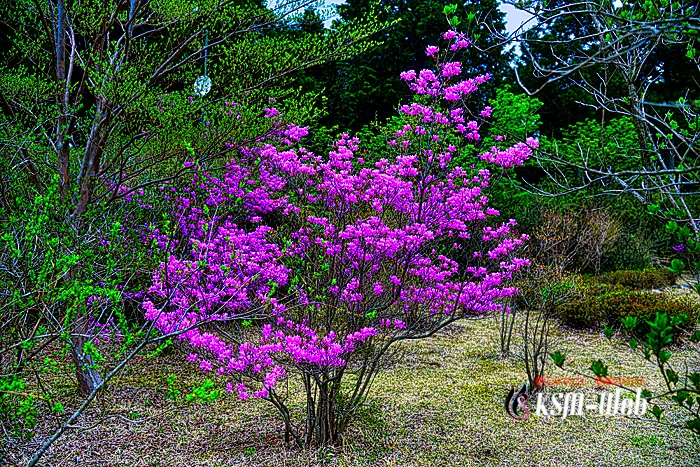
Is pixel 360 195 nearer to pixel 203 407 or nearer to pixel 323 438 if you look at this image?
pixel 323 438

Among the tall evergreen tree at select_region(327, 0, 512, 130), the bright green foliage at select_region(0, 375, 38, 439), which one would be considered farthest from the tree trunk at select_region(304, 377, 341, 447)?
the tall evergreen tree at select_region(327, 0, 512, 130)

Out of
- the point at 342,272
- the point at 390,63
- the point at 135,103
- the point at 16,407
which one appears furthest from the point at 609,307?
the point at 390,63

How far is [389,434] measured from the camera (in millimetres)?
4059

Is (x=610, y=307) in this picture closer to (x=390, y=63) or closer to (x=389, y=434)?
(x=389, y=434)

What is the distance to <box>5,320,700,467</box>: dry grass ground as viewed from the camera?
12.0ft

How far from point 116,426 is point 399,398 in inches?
90.3

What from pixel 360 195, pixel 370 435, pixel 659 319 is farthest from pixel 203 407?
pixel 659 319

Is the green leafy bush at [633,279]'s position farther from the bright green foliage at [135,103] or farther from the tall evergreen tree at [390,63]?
the tall evergreen tree at [390,63]

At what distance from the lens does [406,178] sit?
13.9 feet

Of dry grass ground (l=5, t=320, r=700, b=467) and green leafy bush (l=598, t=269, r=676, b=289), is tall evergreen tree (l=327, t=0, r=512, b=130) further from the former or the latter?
dry grass ground (l=5, t=320, r=700, b=467)

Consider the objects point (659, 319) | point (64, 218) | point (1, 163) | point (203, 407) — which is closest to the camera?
point (659, 319)

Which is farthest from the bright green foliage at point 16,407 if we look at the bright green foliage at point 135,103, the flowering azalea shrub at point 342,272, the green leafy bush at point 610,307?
the green leafy bush at point 610,307

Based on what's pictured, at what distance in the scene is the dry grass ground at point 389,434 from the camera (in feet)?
12.0

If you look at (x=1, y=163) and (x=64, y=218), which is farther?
(x=1, y=163)
